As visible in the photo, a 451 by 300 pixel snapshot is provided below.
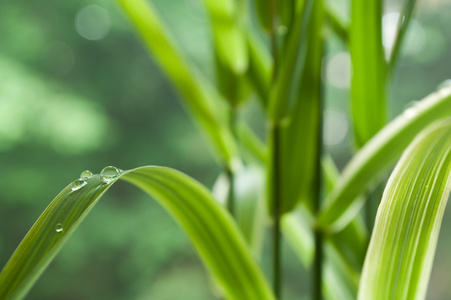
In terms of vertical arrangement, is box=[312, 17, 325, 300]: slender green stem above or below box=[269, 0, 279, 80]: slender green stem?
below

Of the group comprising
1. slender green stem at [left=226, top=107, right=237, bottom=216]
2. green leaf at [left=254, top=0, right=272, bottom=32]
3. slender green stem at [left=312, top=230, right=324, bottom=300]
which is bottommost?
slender green stem at [left=312, top=230, right=324, bottom=300]

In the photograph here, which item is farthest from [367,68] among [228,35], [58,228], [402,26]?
[58,228]

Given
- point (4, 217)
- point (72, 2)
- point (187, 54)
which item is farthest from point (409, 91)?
point (4, 217)

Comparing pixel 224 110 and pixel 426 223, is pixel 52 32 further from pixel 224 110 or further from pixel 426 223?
pixel 426 223

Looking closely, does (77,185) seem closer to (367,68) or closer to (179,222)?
(179,222)

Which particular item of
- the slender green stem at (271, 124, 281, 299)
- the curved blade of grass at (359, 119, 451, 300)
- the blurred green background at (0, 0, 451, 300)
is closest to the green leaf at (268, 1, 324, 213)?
the slender green stem at (271, 124, 281, 299)

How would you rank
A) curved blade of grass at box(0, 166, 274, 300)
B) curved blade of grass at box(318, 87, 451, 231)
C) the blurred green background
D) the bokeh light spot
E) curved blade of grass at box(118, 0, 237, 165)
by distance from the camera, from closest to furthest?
curved blade of grass at box(0, 166, 274, 300) → curved blade of grass at box(318, 87, 451, 231) → curved blade of grass at box(118, 0, 237, 165) → the blurred green background → the bokeh light spot

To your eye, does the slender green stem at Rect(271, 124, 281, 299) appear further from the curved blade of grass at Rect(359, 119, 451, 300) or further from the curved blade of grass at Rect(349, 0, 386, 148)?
the curved blade of grass at Rect(359, 119, 451, 300)
